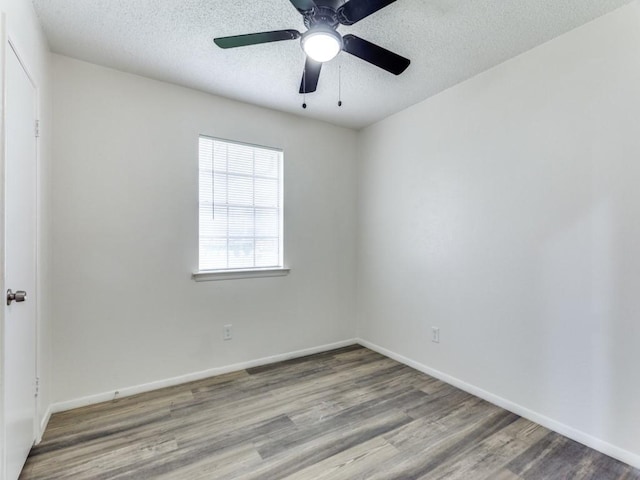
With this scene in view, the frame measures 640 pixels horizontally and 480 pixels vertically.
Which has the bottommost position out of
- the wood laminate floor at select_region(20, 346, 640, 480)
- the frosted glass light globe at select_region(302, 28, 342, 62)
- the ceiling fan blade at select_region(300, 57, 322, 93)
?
the wood laminate floor at select_region(20, 346, 640, 480)

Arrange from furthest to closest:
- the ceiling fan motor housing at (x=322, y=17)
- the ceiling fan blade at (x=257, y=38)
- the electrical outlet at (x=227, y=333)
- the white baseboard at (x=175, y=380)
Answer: the electrical outlet at (x=227, y=333) < the white baseboard at (x=175, y=380) < the ceiling fan blade at (x=257, y=38) < the ceiling fan motor housing at (x=322, y=17)

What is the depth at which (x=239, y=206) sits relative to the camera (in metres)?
3.07

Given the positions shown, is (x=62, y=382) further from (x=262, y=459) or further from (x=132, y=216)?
(x=262, y=459)

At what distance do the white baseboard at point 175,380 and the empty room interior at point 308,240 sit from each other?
0.02 m

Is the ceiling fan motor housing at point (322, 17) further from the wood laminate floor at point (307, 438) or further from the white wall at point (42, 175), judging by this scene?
the wood laminate floor at point (307, 438)

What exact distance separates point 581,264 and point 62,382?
3652 mm

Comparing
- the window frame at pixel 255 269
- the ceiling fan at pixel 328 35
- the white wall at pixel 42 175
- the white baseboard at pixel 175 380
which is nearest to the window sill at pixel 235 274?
the window frame at pixel 255 269

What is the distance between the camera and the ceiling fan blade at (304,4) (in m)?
1.43

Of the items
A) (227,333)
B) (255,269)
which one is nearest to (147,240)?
(255,269)

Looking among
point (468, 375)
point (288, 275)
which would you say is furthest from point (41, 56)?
point (468, 375)

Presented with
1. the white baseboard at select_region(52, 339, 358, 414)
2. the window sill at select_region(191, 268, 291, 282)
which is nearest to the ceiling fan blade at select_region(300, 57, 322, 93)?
the window sill at select_region(191, 268, 291, 282)

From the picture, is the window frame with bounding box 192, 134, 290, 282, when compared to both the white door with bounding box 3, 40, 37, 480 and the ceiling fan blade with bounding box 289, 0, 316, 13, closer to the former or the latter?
the white door with bounding box 3, 40, 37, 480

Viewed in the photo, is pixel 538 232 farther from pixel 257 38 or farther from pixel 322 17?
pixel 257 38

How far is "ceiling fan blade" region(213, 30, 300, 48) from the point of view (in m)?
1.63
